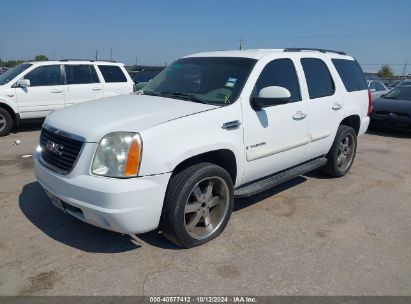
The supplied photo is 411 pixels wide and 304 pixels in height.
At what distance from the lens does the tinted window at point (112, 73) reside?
1004cm

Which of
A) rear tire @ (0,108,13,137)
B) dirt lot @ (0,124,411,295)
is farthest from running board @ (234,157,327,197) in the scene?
rear tire @ (0,108,13,137)

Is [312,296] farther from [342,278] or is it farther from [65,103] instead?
[65,103]

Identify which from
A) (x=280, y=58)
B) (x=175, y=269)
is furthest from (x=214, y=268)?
(x=280, y=58)

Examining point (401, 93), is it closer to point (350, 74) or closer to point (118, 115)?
point (350, 74)

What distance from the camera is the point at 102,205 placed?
305 cm

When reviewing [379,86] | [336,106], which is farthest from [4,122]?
[379,86]

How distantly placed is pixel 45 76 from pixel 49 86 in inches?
10.3

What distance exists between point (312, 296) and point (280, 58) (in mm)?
2733

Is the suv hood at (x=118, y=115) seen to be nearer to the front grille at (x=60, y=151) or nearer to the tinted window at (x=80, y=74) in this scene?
the front grille at (x=60, y=151)

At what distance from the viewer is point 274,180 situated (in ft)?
14.5

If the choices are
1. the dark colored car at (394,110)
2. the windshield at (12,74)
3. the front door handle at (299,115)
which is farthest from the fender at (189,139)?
the dark colored car at (394,110)

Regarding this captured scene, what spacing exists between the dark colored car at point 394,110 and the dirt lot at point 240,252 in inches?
219

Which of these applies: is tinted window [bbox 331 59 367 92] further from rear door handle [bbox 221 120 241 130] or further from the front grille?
the front grille

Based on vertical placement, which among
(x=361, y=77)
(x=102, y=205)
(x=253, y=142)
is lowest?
(x=102, y=205)
